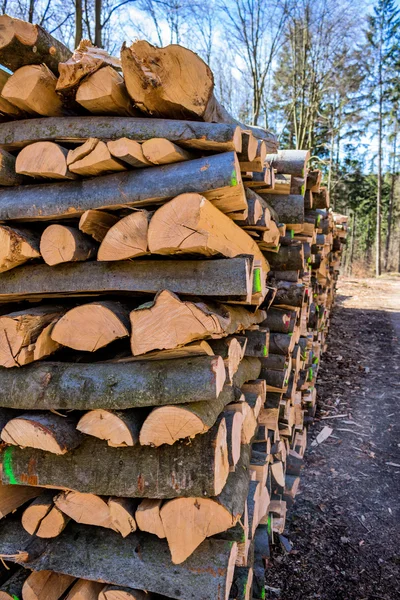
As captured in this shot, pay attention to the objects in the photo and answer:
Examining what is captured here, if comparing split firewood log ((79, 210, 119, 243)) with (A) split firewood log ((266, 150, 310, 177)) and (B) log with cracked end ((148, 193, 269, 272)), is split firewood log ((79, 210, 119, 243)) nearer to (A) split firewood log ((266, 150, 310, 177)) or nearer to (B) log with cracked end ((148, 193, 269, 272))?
(B) log with cracked end ((148, 193, 269, 272))

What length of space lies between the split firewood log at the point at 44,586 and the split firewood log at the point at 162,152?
201cm

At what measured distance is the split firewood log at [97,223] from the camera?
1787 millimetres

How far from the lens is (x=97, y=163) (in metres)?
1.79

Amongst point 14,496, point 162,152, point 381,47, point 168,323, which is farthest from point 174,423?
point 381,47

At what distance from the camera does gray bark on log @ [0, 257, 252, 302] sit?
1752 mm

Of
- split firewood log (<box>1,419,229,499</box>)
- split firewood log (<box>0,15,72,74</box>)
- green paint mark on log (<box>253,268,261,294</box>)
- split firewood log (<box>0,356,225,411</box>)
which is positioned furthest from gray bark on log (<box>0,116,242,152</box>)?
split firewood log (<box>1,419,229,499</box>)

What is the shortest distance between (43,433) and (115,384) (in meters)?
0.37

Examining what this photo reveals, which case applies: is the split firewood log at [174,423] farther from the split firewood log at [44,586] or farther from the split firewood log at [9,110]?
the split firewood log at [9,110]

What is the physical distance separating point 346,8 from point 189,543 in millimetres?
15233

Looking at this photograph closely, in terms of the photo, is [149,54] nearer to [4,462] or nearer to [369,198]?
[4,462]

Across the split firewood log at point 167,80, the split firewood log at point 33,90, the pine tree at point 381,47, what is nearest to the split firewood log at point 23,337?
the split firewood log at point 33,90

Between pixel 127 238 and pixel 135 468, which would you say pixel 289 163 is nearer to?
pixel 127 238

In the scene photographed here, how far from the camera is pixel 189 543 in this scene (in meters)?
1.64

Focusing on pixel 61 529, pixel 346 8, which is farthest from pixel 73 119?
pixel 346 8
